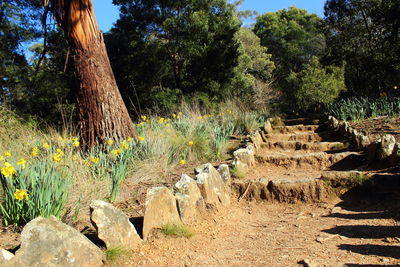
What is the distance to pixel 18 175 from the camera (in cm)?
221

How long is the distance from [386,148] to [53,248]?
3.49 metres

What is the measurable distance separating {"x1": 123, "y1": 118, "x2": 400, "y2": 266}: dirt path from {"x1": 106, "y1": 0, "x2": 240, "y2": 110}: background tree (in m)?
9.01

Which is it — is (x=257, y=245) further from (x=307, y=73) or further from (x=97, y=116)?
(x=307, y=73)

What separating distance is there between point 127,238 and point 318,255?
118 cm

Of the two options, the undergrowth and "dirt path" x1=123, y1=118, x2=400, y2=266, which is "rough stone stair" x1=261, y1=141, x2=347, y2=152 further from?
"dirt path" x1=123, y1=118, x2=400, y2=266

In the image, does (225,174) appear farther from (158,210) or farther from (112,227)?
(112,227)

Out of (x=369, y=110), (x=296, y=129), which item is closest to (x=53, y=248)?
(x=296, y=129)

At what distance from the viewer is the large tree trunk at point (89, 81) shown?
4.18 meters

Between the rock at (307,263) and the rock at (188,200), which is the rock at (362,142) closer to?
the rock at (188,200)

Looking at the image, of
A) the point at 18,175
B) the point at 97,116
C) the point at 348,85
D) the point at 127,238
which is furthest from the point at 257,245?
the point at 348,85

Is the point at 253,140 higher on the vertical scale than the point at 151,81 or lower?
lower

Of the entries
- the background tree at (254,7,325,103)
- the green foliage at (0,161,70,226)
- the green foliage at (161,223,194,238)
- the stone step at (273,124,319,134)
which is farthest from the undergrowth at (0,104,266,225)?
the background tree at (254,7,325,103)

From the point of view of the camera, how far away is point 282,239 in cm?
236

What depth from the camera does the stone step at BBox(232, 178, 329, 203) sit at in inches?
124
